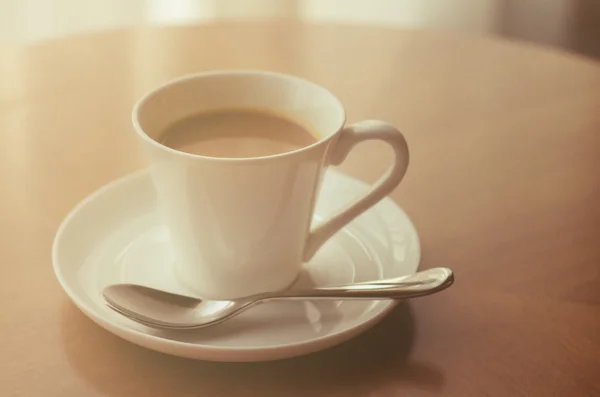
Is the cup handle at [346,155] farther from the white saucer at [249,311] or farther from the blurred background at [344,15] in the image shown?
the blurred background at [344,15]

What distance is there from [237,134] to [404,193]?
0.19 meters

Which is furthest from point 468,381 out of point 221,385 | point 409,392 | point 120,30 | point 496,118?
point 120,30

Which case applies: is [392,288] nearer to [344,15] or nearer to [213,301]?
→ [213,301]

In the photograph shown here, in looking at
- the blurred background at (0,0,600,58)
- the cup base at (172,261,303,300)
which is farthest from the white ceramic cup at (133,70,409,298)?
the blurred background at (0,0,600,58)

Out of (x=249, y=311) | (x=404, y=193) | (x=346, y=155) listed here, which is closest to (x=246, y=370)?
(x=249, y=311)

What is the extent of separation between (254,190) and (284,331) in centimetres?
10

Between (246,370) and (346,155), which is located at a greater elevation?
(346,155)

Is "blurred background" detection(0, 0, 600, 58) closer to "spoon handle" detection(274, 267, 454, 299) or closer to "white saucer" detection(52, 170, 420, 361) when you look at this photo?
"white saucer" detection(52, 170, 420, 361)

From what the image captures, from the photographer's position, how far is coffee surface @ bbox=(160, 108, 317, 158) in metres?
0.61

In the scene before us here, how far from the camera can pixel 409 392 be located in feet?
1.66

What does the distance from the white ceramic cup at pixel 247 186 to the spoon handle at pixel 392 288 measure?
5cm

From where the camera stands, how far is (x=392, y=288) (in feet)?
1.76

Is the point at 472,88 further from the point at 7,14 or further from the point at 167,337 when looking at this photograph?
the point at 7,14

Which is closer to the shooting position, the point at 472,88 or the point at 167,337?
the point at 167,337
